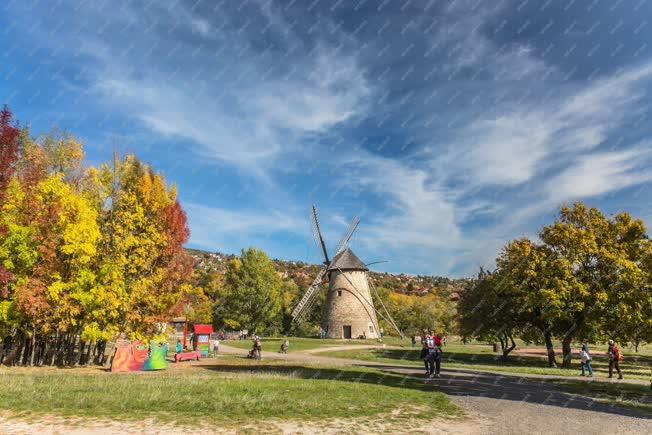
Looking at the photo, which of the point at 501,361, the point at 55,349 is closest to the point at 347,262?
the point at 501,361

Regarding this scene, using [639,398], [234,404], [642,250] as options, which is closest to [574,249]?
[642,250]

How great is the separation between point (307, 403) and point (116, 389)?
21.5ft

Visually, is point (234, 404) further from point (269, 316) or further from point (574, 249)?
point (269, 316)

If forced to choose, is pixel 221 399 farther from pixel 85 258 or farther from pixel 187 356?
pixel 187 356

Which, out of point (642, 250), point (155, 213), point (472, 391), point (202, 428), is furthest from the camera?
point (642, 250)

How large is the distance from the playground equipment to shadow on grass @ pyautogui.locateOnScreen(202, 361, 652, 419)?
273 centimetres

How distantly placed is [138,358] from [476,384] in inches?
638

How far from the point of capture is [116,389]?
1375cm

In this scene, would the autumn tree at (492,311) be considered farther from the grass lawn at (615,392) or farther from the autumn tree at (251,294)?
the autumn tree at (251,294)

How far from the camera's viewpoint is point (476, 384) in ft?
55.2

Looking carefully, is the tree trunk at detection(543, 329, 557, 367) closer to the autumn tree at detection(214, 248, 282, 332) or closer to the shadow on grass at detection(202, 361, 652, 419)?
the shadow on grass at detection(202, 361, 652, 419)

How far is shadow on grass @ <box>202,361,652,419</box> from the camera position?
12930mm

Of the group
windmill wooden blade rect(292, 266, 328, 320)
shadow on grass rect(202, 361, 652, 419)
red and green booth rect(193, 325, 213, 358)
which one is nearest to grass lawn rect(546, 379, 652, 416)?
shadow on grass rect(202, 361, 652, 419)

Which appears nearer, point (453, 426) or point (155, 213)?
point (453, 426)
